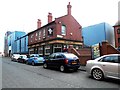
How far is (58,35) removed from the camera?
26.0m

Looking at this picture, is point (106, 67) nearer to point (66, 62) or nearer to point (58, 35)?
point (66, 62)

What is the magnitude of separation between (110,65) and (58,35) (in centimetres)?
1834

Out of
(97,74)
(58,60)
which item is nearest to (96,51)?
(58,60)

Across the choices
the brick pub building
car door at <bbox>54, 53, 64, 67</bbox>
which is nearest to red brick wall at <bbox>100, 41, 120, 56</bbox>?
car door at <bbox>54, 53, 64, 67</bbox>

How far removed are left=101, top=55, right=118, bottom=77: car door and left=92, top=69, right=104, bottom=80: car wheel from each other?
399 mm

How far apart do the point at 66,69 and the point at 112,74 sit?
15.7 feet

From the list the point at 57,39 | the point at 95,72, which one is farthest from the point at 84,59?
the point at 57,39

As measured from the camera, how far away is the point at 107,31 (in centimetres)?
3897

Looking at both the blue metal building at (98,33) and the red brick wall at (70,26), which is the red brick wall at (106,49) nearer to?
Result: the red brick wall at (70,26)

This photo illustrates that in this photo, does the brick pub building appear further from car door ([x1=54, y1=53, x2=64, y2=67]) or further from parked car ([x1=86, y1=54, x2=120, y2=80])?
parked car ([x1=86, y1=54, x2=120, y2=80])

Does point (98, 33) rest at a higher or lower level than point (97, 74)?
higher

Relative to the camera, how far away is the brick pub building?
1026 inches

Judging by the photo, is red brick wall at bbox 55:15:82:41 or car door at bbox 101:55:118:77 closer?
car door at bbox 101:55:118:77

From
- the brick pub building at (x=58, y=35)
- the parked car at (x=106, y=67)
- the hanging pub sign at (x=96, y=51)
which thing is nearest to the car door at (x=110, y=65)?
the parked car at (x=106, y=67)
